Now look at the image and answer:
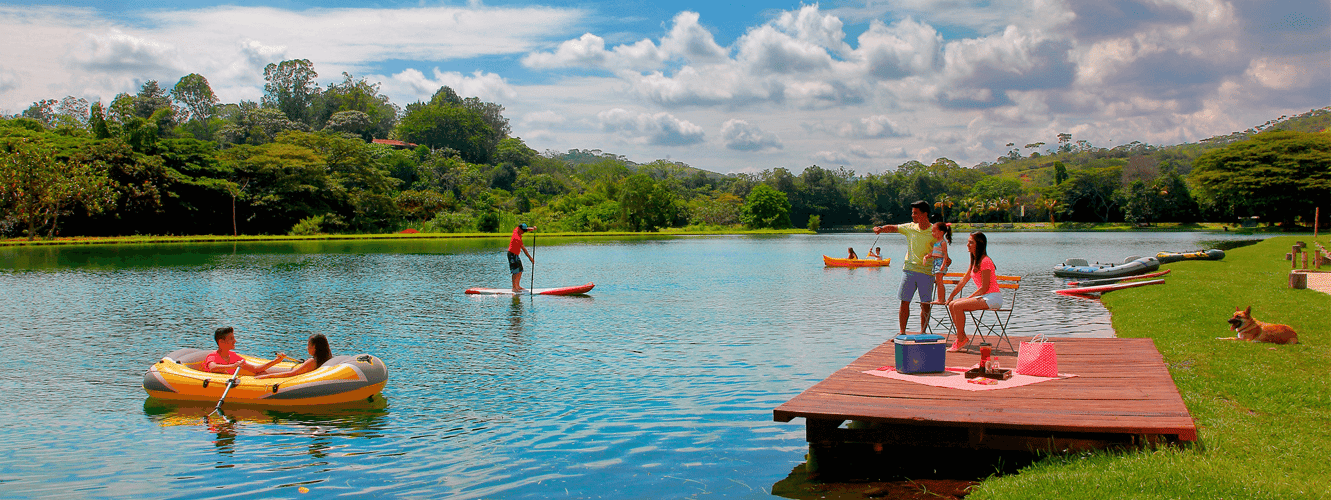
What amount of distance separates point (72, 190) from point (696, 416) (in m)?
58.1

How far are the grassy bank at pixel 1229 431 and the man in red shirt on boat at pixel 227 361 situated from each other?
8.64 metres

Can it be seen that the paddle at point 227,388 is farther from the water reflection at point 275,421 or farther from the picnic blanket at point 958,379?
the picnic blanket at point 958,379

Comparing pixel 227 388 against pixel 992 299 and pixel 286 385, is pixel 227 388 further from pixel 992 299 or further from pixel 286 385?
pixel 992 299

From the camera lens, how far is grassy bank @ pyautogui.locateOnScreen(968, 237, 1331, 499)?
5.00 m

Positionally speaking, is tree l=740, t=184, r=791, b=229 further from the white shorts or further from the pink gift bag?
the pink gift bag

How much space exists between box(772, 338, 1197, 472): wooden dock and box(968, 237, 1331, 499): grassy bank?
0.22 m

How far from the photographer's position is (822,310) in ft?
63.8

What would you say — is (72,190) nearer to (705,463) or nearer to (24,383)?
(24,383)

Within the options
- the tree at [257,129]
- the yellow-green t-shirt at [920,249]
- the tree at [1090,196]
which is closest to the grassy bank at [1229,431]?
the yellow-green t-shirt at [920,249]

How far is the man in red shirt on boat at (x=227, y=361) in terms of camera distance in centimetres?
1005

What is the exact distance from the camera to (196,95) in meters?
150

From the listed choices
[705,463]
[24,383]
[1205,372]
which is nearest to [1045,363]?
[1205,372]

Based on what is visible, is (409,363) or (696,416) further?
(409,363)

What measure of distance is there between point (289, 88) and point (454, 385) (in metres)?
146
